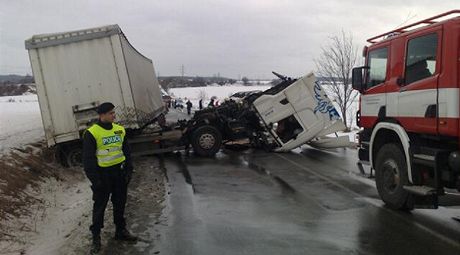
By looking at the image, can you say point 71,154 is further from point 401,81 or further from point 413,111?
point 413,111

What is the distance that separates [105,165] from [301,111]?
940 cm

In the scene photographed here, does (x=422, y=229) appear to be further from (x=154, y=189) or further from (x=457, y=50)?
(x=154, y=189)

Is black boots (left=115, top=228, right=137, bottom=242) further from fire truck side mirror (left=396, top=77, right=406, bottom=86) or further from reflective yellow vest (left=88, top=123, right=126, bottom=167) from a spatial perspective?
fire truck side mirror (left=396, top=77, right=406, bottom=86)

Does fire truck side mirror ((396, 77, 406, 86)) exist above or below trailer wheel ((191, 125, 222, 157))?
above

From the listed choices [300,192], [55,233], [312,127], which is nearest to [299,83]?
[312,127]

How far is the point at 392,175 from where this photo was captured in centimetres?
754

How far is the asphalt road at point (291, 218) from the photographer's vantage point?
5.84m

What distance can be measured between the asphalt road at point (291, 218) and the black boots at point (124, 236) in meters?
0.33

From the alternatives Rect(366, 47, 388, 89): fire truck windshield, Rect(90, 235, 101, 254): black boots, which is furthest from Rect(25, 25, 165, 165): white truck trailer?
Rect(90, 235, 101, 254): black boots

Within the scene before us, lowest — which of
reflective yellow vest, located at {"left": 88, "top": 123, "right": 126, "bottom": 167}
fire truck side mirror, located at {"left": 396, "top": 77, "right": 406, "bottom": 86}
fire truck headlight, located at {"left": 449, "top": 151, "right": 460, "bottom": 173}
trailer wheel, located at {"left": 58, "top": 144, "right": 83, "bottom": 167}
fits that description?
trailer wheel, located at {"left": 58, "top": 144, "right": 83, "bottom": 167}

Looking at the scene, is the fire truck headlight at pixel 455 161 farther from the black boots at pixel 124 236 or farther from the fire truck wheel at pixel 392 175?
the black boots at pixel 124 236

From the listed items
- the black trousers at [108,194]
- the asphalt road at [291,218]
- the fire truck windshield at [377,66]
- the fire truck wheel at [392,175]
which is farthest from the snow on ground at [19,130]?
the fire truck wheel at [392,175]

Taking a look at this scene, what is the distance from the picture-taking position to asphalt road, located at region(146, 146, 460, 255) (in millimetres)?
5836

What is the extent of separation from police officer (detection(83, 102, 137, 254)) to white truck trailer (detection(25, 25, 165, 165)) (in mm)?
6725
